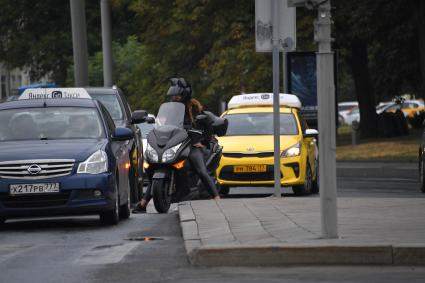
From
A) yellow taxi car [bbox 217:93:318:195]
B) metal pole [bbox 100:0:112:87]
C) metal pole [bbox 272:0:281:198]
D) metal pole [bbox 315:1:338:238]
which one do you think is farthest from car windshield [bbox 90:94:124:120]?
metal pole [bbox 100:0:112:87]

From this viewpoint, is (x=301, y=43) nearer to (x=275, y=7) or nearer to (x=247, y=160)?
(x=247, y=160)

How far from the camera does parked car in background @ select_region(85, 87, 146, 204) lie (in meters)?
20.3

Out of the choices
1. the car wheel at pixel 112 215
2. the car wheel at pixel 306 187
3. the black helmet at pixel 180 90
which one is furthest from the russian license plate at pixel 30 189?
the car wheel at pixel 306 187

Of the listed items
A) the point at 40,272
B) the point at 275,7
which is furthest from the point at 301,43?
the point at 40,272

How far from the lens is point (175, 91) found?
18625 mm

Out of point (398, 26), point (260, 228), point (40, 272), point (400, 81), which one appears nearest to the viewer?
point (40, 272)

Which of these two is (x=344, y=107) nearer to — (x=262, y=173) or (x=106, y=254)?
(x=262, y=173)

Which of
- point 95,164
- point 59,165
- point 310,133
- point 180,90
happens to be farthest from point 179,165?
point 310,133

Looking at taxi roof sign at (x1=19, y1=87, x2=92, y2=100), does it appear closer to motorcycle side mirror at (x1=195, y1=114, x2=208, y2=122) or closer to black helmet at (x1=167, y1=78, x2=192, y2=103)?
black helmet at (x1=167, y1=78, x2=192, y2=103)

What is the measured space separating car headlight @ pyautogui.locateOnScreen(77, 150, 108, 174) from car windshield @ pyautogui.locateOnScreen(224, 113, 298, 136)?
7956mm

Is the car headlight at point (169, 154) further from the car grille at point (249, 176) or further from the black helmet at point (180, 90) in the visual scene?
the car grille at point (249, 176)

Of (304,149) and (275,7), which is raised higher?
(275,7)

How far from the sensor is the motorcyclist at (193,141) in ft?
60.0

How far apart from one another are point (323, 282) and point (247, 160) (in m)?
12.6
